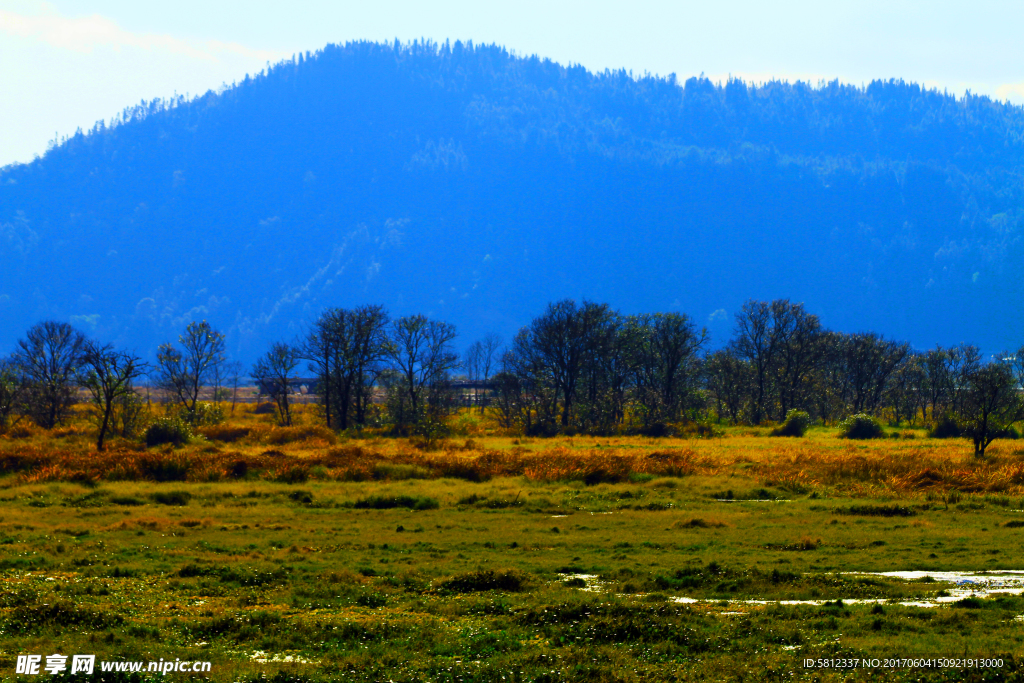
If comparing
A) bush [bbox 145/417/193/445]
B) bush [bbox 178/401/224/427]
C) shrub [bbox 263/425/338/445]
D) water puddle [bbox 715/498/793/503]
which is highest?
bush [bbox 178/401/224/427]

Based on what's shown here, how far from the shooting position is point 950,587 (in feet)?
64.2

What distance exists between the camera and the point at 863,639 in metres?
14.5

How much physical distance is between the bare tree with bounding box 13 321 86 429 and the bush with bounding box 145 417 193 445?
26507mm

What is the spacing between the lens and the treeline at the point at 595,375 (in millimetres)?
89750

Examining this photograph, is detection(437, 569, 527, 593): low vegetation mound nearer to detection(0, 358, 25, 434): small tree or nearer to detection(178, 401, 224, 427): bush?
detection(178, 401, 224, 427): bush

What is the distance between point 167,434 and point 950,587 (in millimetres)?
60750

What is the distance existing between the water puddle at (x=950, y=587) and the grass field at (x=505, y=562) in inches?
10.8

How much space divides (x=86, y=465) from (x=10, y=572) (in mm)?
25586

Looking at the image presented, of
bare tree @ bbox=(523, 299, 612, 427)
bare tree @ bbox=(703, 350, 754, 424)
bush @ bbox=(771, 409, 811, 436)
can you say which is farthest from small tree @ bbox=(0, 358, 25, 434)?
bare tree @ bbox=(703, 350, 754, 424)

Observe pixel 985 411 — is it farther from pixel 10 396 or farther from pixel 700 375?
pixel 10 396

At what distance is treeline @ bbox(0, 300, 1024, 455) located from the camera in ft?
294

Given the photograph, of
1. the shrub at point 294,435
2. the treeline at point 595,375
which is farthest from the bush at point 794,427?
the shrub at point 294,435

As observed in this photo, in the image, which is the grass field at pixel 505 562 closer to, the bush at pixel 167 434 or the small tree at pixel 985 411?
the small tree at pixel 985 411

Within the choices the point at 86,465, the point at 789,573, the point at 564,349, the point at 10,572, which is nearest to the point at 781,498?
the point at 789,573
